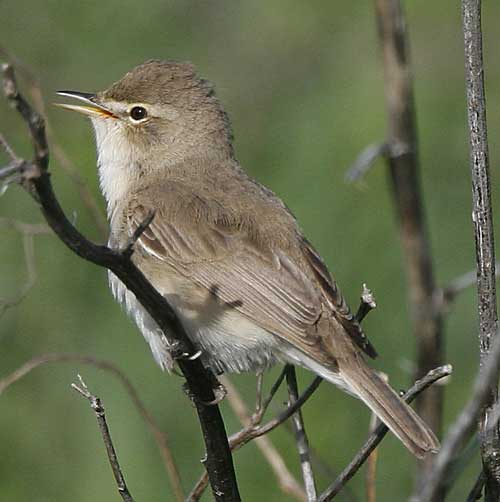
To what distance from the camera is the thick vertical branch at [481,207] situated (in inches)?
97.6

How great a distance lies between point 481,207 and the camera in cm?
250

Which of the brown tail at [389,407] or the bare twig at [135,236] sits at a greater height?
the bare twig at [135,236]

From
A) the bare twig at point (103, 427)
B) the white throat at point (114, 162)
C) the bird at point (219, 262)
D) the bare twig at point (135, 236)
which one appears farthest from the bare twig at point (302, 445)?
the white throat at point (114, 162)

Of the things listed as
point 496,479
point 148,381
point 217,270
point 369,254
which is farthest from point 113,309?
point 496,479

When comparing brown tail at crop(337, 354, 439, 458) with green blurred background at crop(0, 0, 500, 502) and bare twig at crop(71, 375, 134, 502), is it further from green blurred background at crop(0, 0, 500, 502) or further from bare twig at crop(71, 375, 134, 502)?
bare twig at crop(71, 375, 134, 502)

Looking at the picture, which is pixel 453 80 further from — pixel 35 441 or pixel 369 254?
pixel 35 441

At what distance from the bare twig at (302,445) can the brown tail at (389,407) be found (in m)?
0.20

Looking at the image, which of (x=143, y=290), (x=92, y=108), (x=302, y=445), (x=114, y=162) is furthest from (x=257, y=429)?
(x=92, y=108)

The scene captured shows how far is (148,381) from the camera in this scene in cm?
520

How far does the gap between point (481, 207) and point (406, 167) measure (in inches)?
57.0

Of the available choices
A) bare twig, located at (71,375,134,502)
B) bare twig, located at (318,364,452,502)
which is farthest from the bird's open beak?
bare twig, located at (318,364,452,502)

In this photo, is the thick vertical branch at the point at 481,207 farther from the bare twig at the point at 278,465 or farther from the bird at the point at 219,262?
the bare twig at the point at 278,465

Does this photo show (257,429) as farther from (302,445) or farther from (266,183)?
(266,183)

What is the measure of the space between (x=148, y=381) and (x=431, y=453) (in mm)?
2327
